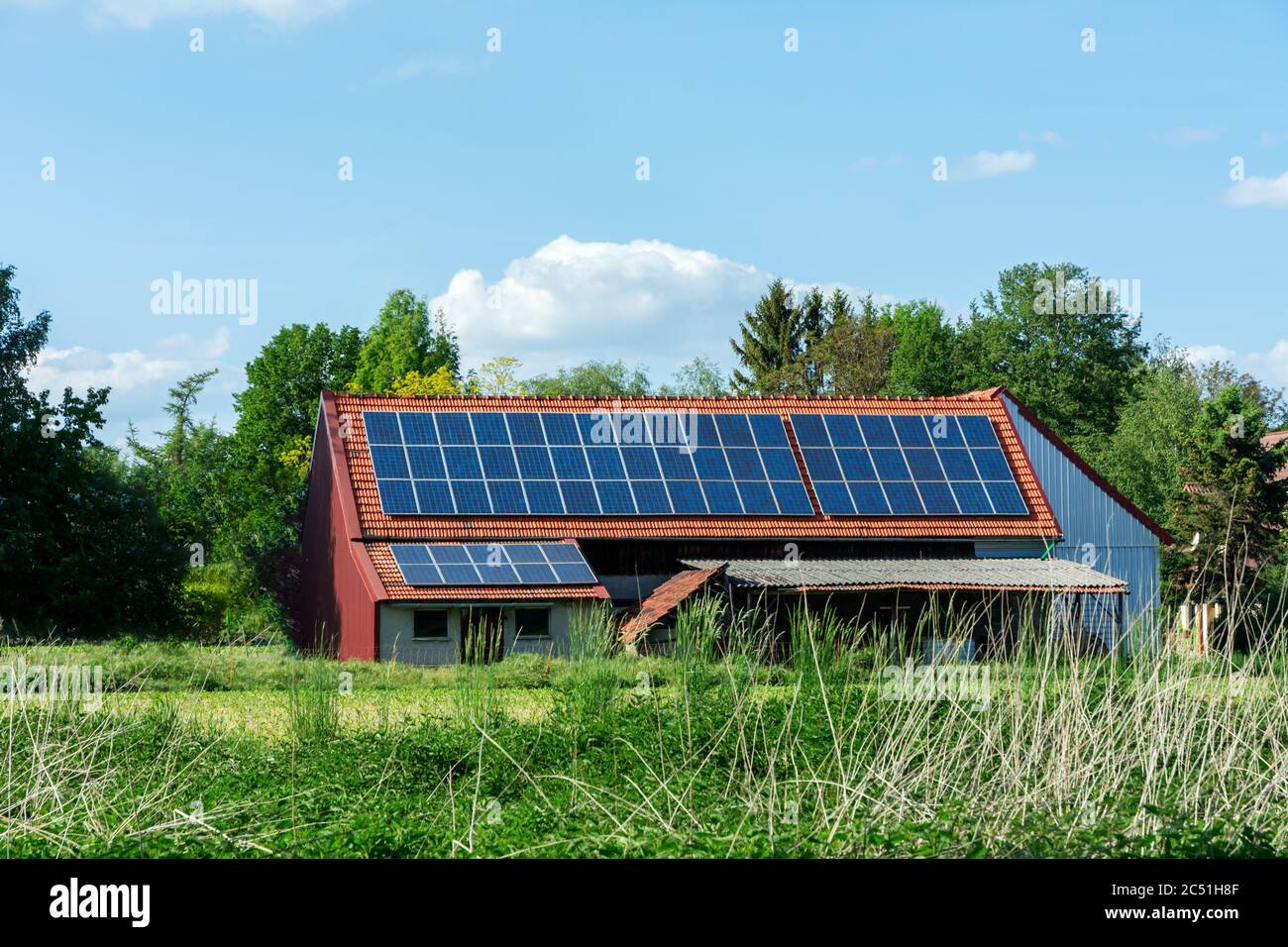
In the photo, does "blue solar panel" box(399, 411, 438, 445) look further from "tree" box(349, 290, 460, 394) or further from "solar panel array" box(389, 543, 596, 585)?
"tree" box(349, 290, 460, 394)

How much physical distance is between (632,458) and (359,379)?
130ft

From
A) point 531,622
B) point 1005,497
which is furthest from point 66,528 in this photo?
point 1005,497

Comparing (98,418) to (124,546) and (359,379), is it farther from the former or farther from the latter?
(359,379)

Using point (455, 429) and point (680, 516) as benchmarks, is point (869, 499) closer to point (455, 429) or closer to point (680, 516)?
point (680, 516)

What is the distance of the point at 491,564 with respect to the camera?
3191 cm

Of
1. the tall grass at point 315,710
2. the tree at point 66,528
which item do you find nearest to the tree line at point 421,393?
the tree at point 66,528

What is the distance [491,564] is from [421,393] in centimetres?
2609

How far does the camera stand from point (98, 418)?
129 ft

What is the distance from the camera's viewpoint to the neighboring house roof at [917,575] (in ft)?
101

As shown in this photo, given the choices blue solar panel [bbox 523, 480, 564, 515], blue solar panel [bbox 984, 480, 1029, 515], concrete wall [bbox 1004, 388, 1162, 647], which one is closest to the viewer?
blue solar panel [bbox 523, 480, 564, 515]

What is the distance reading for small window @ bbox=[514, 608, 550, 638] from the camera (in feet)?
105

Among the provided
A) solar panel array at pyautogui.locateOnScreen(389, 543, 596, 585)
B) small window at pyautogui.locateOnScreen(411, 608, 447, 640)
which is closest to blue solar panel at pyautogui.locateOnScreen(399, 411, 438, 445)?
solar panel array at pyautogui.locateOnScreen(389, 543, 596, 585)

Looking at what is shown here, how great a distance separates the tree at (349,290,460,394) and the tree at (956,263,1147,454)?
2682 cm
